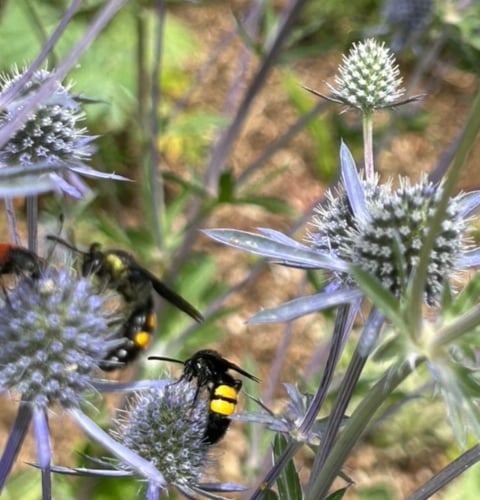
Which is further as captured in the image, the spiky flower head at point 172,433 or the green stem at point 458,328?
the spiky flower head at point 172,433

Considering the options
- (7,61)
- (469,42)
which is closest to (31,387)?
(469,42)

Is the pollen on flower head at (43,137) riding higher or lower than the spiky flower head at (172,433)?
higher

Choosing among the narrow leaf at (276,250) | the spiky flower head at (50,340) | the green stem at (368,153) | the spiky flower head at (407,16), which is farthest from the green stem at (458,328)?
the spiky flower head at (407,16)

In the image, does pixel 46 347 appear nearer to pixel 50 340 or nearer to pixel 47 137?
pixel 50 340

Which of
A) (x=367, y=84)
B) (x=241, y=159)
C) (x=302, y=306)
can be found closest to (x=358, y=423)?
(x=302, y=306)

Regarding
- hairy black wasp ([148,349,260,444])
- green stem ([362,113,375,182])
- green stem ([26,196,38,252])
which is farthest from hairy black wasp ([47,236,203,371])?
green stem ([362,113,375,182])

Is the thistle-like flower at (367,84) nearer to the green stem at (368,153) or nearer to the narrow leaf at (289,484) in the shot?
the green stem at (368,153)

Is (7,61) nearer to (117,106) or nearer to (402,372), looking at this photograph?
(117,106)

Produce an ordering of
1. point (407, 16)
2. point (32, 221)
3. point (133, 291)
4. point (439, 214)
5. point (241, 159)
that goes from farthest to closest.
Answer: point (241, 159), point (407, 16), point (133, 291), point (32, 221), point (439, 214)
